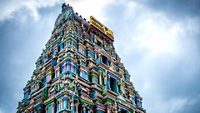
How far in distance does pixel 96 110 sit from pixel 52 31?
15.0 m

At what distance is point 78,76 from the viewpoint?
99.2 feet

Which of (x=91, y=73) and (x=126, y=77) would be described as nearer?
(x=91, y=73)

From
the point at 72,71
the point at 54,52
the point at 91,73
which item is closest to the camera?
the point at 72,71

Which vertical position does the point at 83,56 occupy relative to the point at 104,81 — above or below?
above

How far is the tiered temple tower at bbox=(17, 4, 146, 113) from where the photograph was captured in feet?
93.0

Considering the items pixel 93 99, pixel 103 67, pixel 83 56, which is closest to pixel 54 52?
pixel 83 56

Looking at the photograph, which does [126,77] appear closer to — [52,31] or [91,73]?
[91,73]

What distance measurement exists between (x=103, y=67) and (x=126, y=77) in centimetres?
563

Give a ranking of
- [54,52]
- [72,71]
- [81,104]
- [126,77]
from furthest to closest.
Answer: [126,77] → [54,52] → [72,71] → [81,104]

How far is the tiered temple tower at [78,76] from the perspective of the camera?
2834 cm

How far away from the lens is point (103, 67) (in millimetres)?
34000

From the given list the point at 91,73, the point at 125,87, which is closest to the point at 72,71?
the point at 91,73

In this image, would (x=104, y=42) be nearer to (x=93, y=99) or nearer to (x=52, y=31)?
(x=52, y=31)

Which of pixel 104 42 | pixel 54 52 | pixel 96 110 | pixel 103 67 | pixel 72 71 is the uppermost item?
pixel 104 42
